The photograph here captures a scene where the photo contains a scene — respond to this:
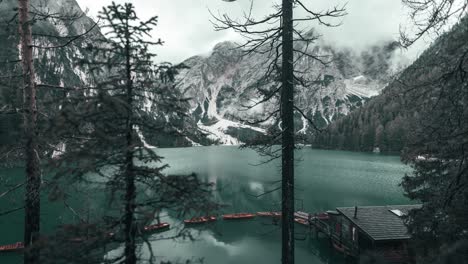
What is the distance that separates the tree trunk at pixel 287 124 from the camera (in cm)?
884

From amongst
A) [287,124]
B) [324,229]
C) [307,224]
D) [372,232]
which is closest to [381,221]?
[372,232]

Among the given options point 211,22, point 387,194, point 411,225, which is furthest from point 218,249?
point 387,194

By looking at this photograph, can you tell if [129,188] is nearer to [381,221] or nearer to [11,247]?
[381,221]

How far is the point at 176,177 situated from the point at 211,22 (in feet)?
16.8

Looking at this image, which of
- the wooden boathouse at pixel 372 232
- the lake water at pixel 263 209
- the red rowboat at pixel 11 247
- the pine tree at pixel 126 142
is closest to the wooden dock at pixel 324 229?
the wooden boathouse at pixel 372 232

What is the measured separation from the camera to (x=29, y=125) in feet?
22.2

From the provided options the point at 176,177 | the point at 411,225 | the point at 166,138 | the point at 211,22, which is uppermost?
the point at 211,22

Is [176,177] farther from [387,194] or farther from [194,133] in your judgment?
[387,194]

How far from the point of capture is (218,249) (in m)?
32.1

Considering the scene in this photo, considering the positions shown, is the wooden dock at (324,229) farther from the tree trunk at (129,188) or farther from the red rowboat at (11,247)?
the red rowboat at (11,247)

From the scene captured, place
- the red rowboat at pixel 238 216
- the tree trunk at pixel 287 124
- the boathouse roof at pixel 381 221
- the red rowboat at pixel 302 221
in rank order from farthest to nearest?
the red rowboat at pixel 238 216 < the red rowboat at pixel 302 221 < the boathouse roof at pixel 381 221 < the tree trunk at pixel 287 124

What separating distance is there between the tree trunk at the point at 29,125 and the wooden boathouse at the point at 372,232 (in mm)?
22573

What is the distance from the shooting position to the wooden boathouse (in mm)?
25406

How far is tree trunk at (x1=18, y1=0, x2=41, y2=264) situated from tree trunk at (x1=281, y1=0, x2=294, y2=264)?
248 inches
